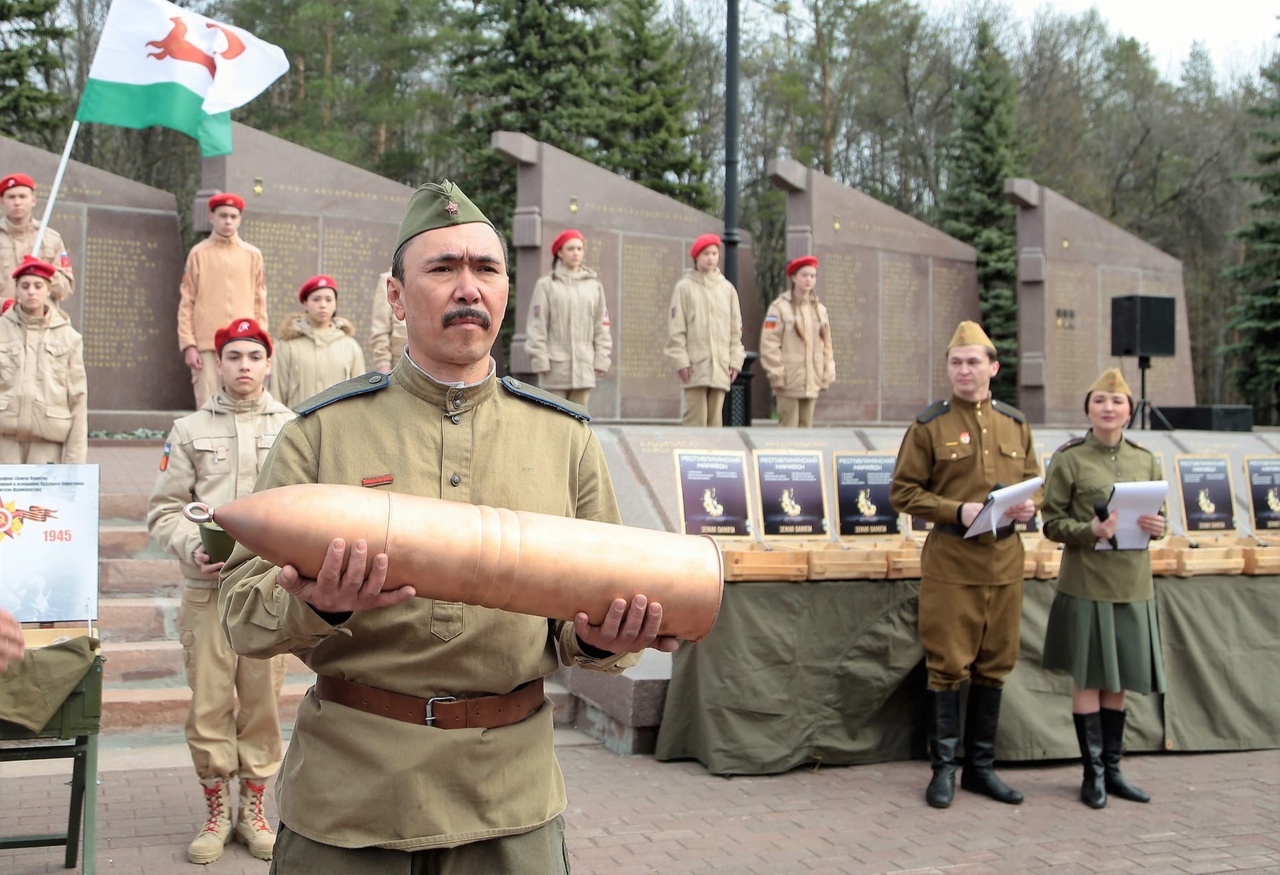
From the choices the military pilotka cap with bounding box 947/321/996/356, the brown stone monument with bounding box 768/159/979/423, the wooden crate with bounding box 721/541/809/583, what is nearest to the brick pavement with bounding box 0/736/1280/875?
the wooden crate with bounding box 721/541/809/583

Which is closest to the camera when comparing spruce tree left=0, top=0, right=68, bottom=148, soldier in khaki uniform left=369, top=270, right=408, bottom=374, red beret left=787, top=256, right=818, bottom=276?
soldier in khaki uniform left=369, top=270, right=408, bottom=374

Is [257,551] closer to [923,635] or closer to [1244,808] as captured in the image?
[923,635]

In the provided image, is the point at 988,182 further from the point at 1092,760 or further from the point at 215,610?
the point at 215,610

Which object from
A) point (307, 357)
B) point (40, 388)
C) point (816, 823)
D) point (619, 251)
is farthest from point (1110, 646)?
point (619, 251)

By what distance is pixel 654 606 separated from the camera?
7.15ft

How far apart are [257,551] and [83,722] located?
284 centimetres

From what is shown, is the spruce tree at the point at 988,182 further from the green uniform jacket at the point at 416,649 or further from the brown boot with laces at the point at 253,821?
the green uniform jacket at the point at 416,649

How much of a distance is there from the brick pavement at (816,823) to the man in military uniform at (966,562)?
314 millimetres

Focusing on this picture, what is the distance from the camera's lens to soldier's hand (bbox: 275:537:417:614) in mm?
1969

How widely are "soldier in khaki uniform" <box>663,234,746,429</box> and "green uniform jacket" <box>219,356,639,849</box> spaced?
30.8 ft

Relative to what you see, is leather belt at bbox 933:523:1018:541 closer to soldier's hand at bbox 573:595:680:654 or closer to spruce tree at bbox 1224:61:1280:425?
soldier's hand at bbox 573:595:680:654

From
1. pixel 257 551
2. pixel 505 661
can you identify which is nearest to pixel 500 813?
pixel 505 661

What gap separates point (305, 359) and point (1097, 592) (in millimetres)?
5491

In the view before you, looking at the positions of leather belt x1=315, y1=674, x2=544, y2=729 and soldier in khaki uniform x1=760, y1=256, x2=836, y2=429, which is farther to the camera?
soldier in khaki uniform x1=760, y1=256, x2=836, y2=429
